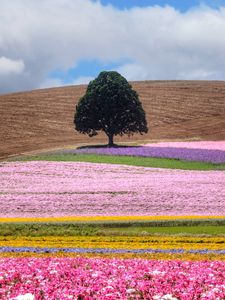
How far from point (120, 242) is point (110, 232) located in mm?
2896

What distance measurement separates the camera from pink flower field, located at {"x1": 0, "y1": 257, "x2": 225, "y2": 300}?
31.7 feet

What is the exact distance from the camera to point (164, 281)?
422 inches

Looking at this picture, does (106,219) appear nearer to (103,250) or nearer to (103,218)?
(103,218)

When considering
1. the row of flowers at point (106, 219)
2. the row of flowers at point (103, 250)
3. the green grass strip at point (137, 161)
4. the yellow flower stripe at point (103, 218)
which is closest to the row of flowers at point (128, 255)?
the row of flowers at point (103, 250)

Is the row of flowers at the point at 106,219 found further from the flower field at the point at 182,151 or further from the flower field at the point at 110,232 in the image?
the flower field at the point at 182,151

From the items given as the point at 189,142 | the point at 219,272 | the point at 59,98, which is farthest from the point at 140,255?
the point at 59,98

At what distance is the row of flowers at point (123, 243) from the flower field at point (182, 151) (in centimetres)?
3211

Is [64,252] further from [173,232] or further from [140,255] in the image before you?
[173,232]

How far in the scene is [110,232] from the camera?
23.0m

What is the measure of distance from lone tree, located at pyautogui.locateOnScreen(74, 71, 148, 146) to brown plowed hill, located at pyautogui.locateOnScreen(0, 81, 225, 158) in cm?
354

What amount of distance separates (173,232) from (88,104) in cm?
4650

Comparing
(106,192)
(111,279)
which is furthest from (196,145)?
(111,279)

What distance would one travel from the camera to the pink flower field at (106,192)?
30.1m

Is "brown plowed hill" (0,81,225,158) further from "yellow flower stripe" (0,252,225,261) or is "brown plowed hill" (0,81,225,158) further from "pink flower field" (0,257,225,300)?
"pink flower field" (0,257,225,300)
